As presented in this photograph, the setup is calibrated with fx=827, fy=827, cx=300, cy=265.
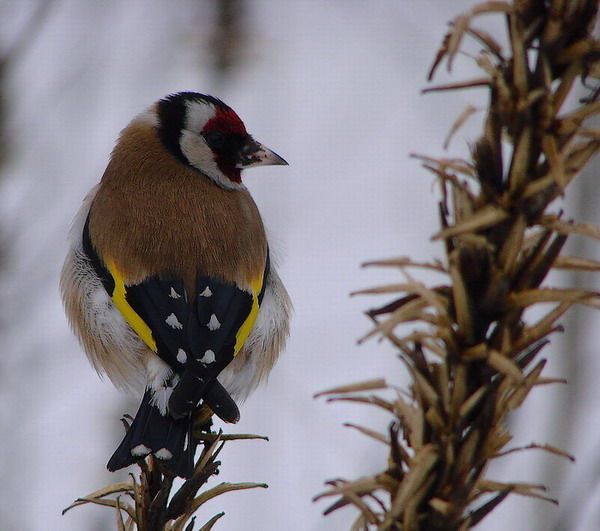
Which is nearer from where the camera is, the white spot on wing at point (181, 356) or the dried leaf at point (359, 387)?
the dried leaf at point (359, 387)

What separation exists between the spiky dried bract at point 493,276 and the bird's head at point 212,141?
9.93 feet

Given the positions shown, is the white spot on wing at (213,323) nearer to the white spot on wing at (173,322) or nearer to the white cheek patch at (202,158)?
the white spot on wing at (173,322)

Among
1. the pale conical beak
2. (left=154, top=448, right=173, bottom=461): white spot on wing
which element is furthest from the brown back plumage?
(left=154, top=448, right=173, bottom=461): white spot on wing

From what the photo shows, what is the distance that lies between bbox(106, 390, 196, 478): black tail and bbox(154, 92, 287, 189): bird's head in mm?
1496

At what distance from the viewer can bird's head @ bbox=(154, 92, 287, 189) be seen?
4000mm

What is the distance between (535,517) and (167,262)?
271cm

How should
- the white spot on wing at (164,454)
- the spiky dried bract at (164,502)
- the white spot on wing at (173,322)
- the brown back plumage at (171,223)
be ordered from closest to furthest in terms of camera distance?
the spiky dried bract at (164,502), the white spot on wing at (164,454), the white spot on wing at (173,322), the brown back plumage at (171,223)

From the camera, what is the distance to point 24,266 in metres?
3.85

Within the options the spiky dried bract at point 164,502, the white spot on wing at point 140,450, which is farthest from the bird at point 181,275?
the spiky dried bract at point 164,502

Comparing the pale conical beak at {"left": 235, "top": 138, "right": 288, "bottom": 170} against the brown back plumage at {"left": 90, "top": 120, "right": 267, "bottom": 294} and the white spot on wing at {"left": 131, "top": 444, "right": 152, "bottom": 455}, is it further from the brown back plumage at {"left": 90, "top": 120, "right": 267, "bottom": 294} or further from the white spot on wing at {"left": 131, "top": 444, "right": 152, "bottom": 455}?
the white spot on wing at {"left": 131, "top": 444, "right": 152, "bottom": 455}

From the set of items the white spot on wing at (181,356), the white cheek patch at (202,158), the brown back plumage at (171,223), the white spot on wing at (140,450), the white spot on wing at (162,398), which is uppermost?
the white cheek patch at (202,158)

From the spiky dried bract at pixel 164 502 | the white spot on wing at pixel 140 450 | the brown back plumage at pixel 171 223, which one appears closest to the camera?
the spiky dried bract at pixel 164 502

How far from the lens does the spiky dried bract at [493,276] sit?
2.93 feet

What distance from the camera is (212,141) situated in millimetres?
4074
